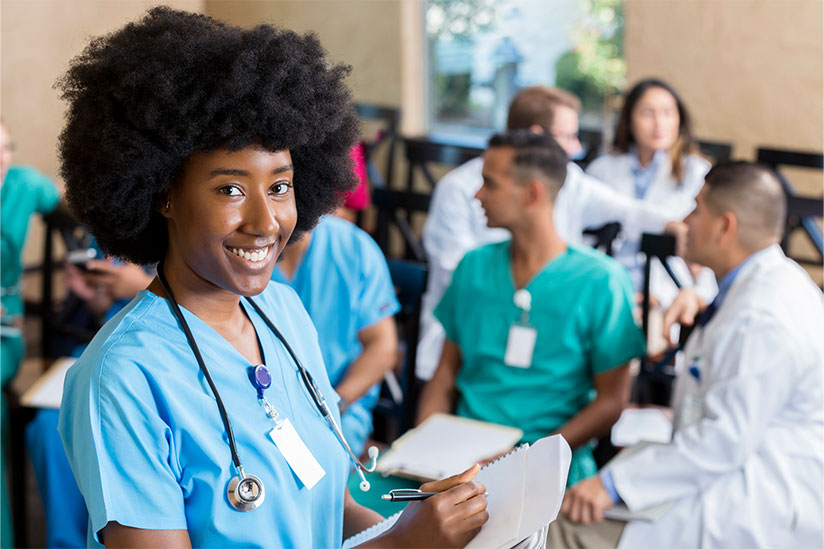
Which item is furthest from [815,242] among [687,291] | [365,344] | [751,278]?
[365,344]

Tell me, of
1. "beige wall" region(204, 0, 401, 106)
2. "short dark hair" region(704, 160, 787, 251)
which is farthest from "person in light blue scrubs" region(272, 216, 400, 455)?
"beige wall" region(204, 0, 401, 106)

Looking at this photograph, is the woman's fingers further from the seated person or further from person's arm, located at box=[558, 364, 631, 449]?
the seated person

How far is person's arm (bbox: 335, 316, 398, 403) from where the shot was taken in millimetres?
2203

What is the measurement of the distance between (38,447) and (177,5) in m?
1.73

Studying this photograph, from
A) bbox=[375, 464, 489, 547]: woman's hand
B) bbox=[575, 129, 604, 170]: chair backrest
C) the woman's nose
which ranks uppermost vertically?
the woman's nose

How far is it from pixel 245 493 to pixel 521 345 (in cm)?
126

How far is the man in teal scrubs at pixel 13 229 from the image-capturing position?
8.69 feet

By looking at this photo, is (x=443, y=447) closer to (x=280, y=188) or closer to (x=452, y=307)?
(x=452, y=307)

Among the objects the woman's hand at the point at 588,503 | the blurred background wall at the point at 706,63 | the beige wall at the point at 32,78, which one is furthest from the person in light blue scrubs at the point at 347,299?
the beige wall at the point at 32,78

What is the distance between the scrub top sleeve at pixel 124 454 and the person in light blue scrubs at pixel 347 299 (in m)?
1.27

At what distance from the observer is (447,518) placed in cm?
104

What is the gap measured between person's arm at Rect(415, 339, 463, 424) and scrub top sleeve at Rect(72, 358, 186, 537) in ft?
4.46

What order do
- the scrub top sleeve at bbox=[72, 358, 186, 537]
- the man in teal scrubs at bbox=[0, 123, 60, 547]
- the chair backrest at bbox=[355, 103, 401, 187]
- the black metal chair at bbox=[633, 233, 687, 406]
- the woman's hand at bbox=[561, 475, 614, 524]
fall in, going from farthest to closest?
the chair backrest at bbox=[355, 103, 401, 187] → the man in teal scrubs at bbox=[0, 123, 60, 547] → the black metal chair at bbox=[633, 233, 687, 406] → the woman's hand at bbox=[561, 475, 614, 524] → the scrub top sleeve at bbox=[72, 358, 186, 537]

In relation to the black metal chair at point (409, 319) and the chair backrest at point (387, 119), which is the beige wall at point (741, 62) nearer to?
the chair backrest at point (387, 119)
